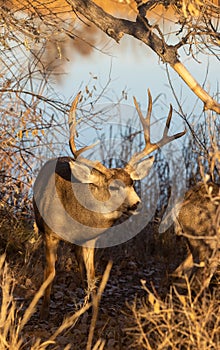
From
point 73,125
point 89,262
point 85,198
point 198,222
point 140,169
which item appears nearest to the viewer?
point 198,222

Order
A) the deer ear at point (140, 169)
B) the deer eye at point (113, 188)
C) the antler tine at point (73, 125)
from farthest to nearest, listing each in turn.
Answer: the deer ear at point (140, 169) → the deer eye at point (113, 188) → the antler tine at point (73, 125)

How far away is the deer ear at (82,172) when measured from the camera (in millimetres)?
7570

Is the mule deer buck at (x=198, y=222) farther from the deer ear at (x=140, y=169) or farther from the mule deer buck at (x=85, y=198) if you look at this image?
the deer ear at (x=140, y=169)

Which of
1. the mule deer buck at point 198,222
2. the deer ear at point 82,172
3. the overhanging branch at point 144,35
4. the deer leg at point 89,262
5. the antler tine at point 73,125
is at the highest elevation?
the overhanging branch at point 144,35

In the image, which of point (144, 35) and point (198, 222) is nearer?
point (144, 35)

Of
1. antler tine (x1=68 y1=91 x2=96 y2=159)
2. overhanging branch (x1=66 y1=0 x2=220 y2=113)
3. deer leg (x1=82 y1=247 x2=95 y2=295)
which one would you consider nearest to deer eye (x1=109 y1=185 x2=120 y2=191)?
antler tine (x1=68 y1=91 x2=96 y2=159)

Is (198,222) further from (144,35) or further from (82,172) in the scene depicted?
(144,35)

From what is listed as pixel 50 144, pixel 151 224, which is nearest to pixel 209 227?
pixel 50 144

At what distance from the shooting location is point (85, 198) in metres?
7.98

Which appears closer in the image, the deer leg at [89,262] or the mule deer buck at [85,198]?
the mule deer buck at [85,198]

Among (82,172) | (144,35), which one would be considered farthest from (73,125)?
(144,35)

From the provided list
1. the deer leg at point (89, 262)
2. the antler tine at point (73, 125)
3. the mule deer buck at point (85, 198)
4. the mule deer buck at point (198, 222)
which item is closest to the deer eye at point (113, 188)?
the mule deer buck at point (85, 198)

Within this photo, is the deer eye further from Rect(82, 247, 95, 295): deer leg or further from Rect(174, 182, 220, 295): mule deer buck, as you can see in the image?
Rect(82, 247, 95, 295): deer leg

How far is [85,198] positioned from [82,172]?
16.8 inches
